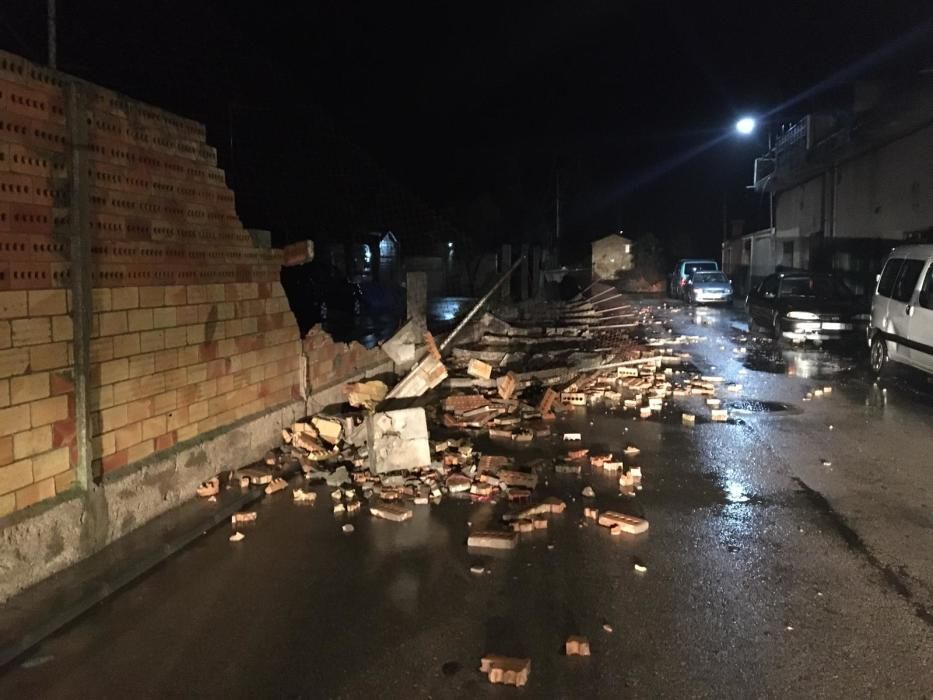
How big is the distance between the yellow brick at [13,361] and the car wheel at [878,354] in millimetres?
12467

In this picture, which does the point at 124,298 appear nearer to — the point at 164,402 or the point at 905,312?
the point at 164,402

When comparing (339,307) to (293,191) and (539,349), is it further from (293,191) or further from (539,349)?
(539,349)

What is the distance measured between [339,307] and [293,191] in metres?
3.87

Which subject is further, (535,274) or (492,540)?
(535,274)

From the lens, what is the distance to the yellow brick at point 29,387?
15.8 ft

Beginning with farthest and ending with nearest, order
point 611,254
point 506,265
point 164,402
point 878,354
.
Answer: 1. point 611,254
2. point 506,265
3. point 878,354
4. point 164,402

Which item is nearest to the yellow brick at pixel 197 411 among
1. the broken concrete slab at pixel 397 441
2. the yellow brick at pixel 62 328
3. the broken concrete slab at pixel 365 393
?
the broken concrete slab at pixel 397 441

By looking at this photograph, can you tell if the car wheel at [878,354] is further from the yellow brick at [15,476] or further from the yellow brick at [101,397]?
the yellow brick at [15,476]

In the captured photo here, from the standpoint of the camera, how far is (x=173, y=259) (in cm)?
663

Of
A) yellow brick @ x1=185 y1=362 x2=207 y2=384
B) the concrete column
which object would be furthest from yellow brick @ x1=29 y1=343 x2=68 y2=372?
yellow brick @ x1=185 y1=362 x2=207 y2=384

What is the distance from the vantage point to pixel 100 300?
5.65 meters

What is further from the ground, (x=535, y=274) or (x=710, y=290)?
(x=535, y=274)

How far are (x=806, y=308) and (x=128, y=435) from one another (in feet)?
51.7

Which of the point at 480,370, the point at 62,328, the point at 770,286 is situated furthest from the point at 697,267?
the point at 62,328
